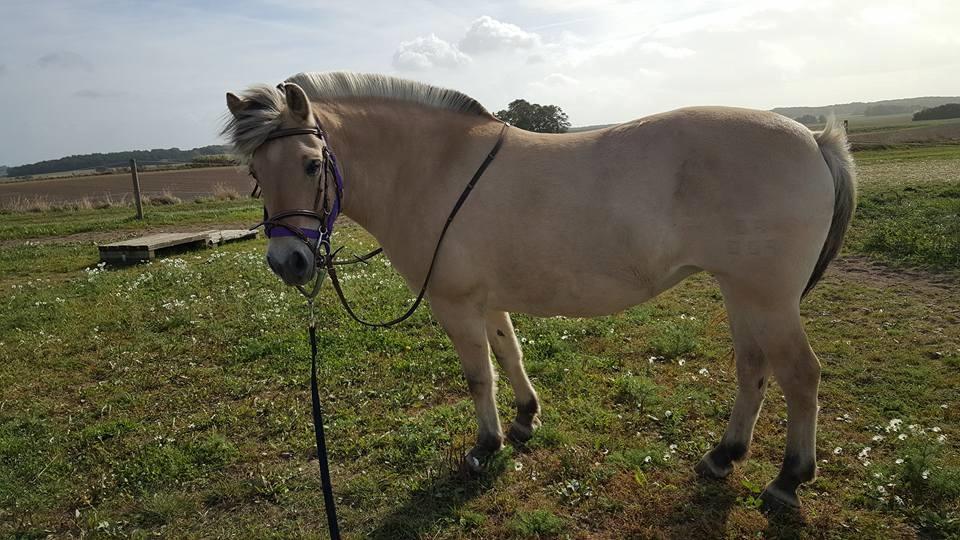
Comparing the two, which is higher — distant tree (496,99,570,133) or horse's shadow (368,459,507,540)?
distant tree (496,99,570,133)

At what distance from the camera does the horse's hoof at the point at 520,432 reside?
4.72 m

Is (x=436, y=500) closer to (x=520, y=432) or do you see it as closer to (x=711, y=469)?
(x=520, y=432)

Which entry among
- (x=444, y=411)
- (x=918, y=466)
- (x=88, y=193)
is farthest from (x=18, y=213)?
(x=918, y=466)

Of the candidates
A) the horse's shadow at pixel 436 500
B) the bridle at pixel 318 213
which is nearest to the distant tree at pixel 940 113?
the horse's shadow at pixel 436 500

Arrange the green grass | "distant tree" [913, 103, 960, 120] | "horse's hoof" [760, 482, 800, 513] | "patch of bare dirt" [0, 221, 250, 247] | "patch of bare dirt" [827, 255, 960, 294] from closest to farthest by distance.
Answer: "horse's hoof" [760, 482, 800, 513], "patch of bare dirt" [827, 255, 960, 294], the green grass, "patch of bare dirt" [0, 221, 250, 247], "distant tree" [913, 103, 960, 120]

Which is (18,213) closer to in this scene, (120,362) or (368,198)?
(120,362)

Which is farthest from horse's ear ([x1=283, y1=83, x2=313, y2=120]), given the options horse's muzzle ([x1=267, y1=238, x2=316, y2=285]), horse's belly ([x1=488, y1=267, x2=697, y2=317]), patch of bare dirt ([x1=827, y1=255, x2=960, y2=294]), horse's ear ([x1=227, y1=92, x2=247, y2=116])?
patch of bare dirt ([x1=827, y1=255, x2=960, y2=294])

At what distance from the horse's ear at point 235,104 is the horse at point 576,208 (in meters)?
0.01

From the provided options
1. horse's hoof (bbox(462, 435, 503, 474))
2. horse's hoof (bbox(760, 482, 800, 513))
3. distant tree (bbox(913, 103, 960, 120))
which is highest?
distant tree (bbox(913, 103, 960, 120))

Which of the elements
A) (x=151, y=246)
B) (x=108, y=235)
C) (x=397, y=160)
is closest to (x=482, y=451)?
(x=397, y=160)

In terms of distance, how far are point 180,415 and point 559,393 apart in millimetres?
3782

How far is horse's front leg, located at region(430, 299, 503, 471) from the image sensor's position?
4.09 m

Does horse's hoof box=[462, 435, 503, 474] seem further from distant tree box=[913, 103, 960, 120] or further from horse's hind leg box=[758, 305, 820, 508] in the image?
distant tree box=[913, 103, 960, 120]

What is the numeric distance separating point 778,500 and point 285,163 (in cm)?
400
